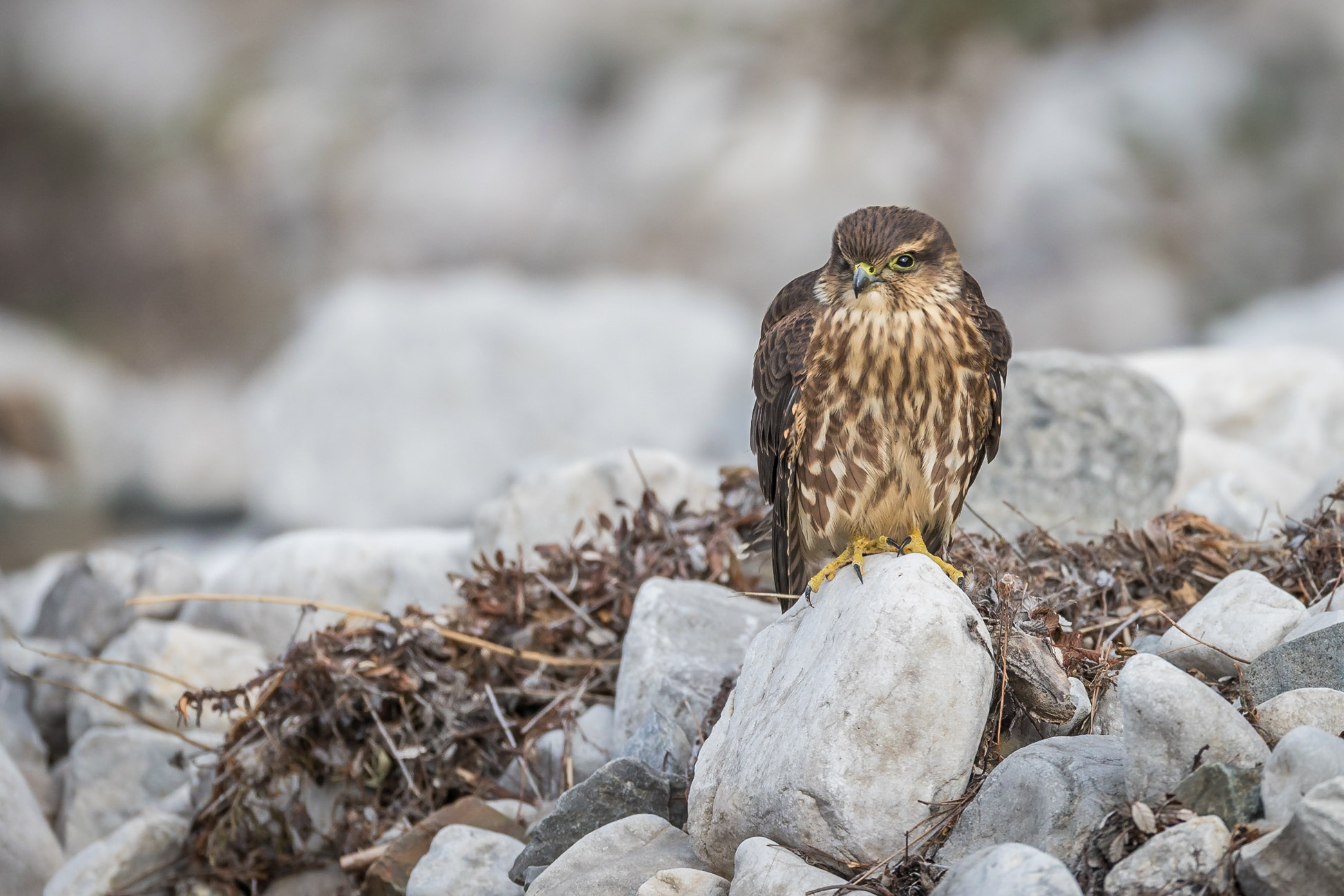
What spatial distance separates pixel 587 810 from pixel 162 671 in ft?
8.06

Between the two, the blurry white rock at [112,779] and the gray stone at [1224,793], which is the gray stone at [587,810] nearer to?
the gray stone at [1224,793]

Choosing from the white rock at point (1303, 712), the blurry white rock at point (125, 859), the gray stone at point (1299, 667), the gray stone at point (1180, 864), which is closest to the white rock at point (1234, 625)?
the gray stone at point (1299, 667)

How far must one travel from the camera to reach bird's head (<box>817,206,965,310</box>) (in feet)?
9.30

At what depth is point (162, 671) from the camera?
465cm

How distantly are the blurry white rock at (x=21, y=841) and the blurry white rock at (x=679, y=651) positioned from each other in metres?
1.92

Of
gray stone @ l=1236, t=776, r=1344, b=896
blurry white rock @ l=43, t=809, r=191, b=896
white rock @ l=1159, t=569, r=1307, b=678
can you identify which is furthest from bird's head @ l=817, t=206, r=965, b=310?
blurry white rock @ l=43, t=809, r=191, b=896

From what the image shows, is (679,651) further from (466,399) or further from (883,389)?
(466,399)

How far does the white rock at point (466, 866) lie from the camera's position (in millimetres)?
2955

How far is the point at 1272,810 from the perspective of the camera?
6.65ft

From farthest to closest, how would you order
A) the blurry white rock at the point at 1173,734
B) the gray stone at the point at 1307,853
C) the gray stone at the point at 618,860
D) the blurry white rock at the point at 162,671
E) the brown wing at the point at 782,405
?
1. the blurry white rock at the point at 162,671
2. the brown wing at the point at 782,405
3. the gray stone at the point at 618,860
4. the blurry white rock at the point at 1173,734
5. the gray stone at the point at 1307,853

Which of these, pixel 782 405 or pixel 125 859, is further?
pixel 125 859

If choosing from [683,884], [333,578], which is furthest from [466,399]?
[683,884]

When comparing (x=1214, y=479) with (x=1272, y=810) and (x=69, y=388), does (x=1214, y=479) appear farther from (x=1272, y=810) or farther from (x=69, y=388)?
(x=69, y=388)

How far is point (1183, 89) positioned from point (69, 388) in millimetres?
12957
